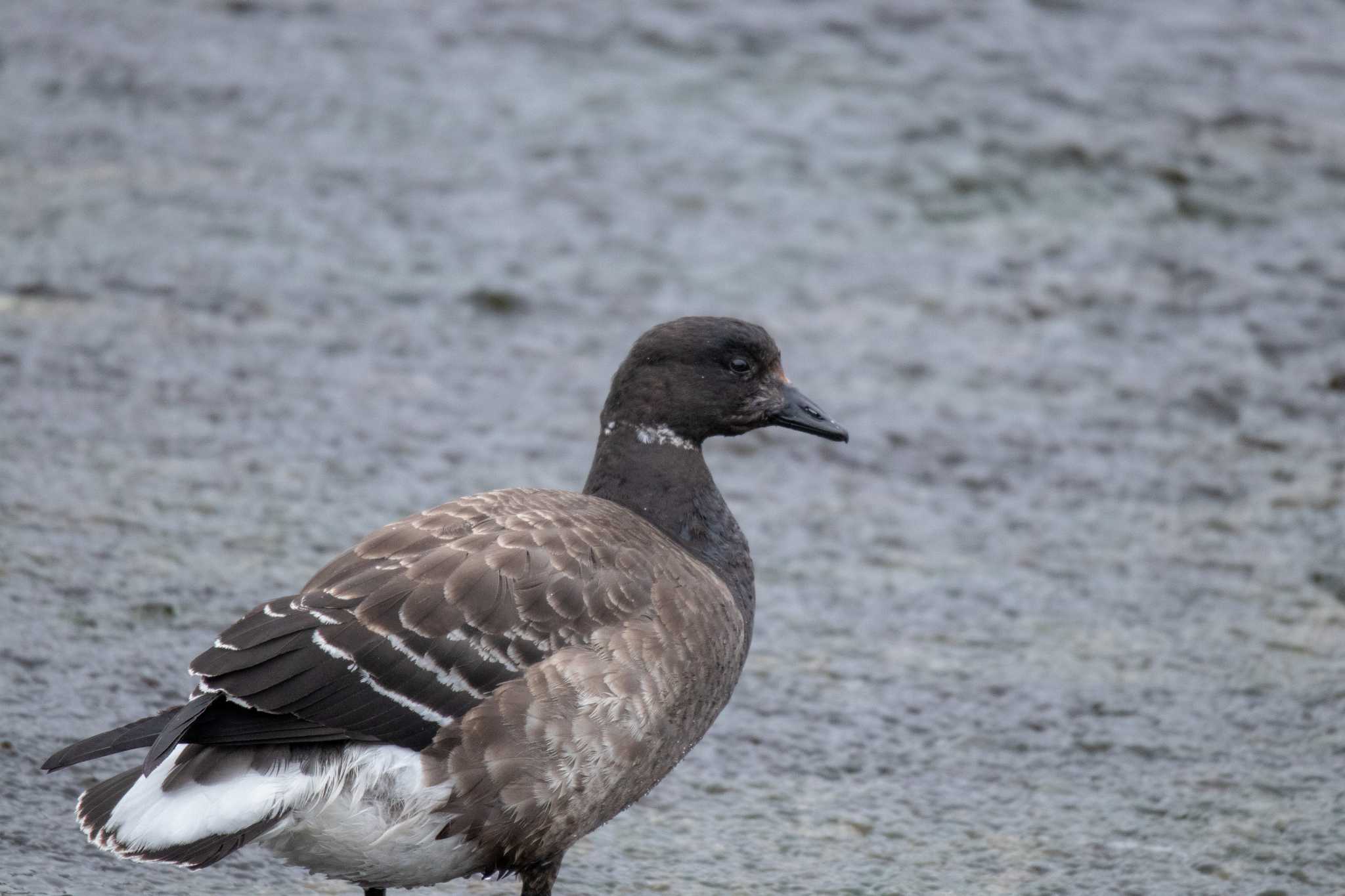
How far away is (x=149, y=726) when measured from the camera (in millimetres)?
4254

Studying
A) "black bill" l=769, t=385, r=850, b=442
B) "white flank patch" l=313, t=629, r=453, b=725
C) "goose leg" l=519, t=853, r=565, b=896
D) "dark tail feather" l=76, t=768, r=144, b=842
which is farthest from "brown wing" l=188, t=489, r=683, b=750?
"black bill" l=769, t=385, r=850, b=442

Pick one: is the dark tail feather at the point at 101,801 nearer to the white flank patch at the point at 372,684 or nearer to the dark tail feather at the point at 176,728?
the dark tail feather at the point at 176,728

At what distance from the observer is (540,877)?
472 centimetres

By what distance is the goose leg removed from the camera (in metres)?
4.69

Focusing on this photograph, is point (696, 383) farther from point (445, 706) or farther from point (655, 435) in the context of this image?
point (445, 706)

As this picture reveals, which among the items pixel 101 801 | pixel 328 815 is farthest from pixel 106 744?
pixel 328 815

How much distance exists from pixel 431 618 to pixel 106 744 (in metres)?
0.86

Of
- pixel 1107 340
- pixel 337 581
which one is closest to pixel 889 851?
pixel 337 581

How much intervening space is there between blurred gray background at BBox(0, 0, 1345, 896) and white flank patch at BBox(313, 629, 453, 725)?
34.9 inches

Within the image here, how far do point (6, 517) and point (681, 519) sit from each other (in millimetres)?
2891

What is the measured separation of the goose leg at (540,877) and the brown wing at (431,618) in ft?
1.84

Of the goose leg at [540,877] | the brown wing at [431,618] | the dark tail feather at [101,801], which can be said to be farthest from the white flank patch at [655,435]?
the dark tail feather at [101,801]

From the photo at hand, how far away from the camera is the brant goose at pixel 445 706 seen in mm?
4203

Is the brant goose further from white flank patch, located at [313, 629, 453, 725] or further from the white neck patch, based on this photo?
the white neck patch
